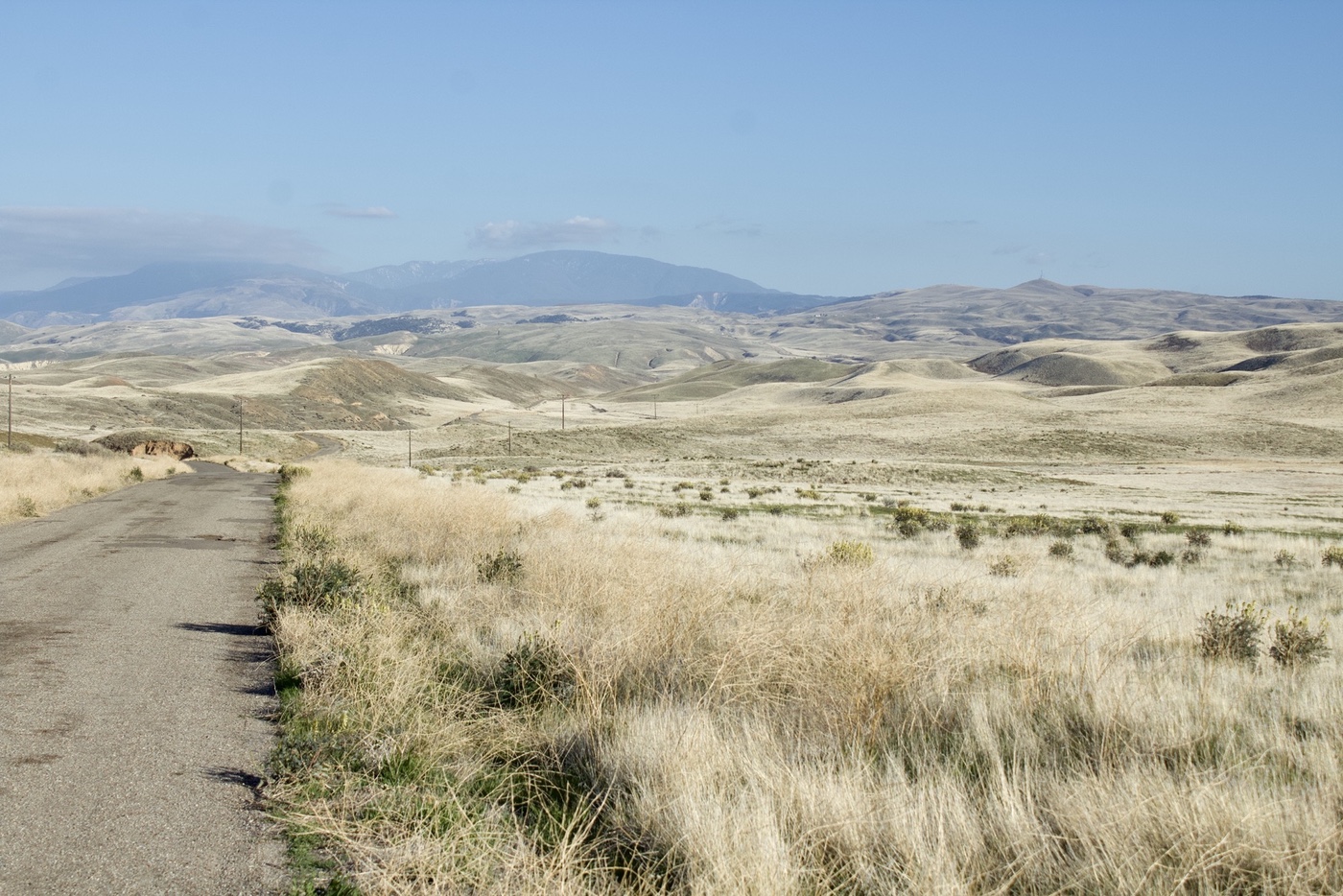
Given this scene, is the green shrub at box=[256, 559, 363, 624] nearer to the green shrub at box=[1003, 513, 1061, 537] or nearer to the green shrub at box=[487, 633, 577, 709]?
the green shrub at box=[487, 633, 577, 709]

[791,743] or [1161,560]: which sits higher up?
[791,743]

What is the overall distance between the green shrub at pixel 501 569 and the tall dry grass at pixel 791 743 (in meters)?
1.23

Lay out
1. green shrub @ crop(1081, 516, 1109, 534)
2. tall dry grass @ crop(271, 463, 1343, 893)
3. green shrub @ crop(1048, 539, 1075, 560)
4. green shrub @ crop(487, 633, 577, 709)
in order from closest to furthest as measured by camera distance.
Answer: tall dry grass @ crop(271, 463, 1343, 893) < green shrub @ crop(487, 633, 577, 709) < green shrub @ crop(1048, 539, 1075, 560) < green shrub @ crop(1081, 516, 1109, 534)

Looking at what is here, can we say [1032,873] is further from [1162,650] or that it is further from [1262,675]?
[1162,650]

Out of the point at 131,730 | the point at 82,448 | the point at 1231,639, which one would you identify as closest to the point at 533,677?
the point at 131,730

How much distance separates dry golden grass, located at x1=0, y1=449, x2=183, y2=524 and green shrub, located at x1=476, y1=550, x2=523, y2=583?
15746mm

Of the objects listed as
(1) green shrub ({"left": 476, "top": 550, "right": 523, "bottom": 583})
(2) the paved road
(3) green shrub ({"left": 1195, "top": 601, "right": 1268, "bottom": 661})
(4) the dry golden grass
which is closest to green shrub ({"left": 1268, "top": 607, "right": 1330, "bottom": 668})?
(3) green shrub ({"left": 1195, "top": 601, "right": 1268, "bottom": 661})

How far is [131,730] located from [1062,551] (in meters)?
19.6

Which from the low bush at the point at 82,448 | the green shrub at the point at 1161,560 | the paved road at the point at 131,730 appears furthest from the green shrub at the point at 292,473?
the green shrub at the point at 1161,560

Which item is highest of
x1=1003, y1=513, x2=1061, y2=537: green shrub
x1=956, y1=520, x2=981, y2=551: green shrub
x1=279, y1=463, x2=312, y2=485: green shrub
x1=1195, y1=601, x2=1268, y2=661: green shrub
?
x1=1195, y1=601, x2=1268, y2=661: green shrub

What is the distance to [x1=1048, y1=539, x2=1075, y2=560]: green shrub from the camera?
21141 mm

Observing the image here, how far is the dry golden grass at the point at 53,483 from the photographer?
2406 centimetres

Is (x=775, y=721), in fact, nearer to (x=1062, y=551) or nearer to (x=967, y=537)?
(x=1062, y=551)

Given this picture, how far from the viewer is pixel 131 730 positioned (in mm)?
6750
